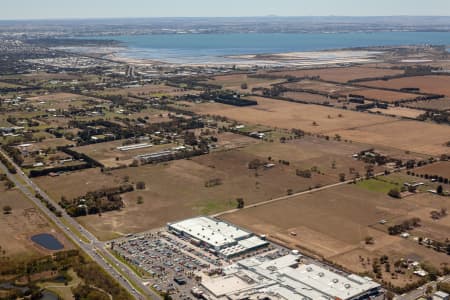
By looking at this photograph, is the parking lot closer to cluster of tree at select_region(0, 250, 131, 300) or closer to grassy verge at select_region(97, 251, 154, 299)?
grassy verge at select_region(97, 251, 154, 299)

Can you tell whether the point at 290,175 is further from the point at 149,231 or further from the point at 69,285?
the point at 69,285

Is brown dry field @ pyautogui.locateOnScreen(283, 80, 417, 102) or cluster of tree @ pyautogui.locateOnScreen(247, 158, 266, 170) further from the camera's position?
brown dry field @ pyautogui.locateOnScreen(283, 80, 417, 102)

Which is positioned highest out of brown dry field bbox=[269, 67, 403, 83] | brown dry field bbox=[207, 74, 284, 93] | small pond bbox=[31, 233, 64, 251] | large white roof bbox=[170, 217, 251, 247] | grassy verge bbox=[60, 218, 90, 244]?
brown dry field bbox=[269, 67, 403, 83]

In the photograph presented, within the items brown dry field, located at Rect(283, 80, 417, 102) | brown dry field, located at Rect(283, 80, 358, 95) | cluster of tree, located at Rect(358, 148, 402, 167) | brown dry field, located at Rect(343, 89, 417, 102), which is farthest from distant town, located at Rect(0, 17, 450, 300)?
brown dry field, located at Rect(283, 80, 358, 95)

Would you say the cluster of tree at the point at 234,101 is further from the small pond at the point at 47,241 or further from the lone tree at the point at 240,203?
the small pond at the point at 47,241

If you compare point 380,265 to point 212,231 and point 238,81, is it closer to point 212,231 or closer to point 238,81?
point 212,231

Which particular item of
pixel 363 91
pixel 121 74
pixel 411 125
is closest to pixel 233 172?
pixel 411 125
